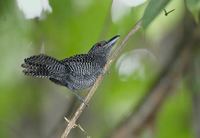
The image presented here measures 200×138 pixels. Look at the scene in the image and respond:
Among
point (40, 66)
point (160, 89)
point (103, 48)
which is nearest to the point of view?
point (40, 66)

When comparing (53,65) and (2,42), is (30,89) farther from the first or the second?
(53,65)

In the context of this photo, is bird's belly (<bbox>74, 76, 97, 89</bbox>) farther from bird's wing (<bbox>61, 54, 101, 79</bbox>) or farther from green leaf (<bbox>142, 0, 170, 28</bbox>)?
green leaf (<bbox>142, 0, 170, 28</bbox>)

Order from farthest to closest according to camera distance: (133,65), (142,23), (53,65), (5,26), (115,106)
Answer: (115,106) → (133,65) → (5,26) → (142,23) → (53,65)

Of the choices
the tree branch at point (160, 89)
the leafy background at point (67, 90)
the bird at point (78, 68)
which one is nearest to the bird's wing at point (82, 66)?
the bird at point (78, 68)

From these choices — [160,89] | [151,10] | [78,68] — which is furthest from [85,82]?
[160,89]

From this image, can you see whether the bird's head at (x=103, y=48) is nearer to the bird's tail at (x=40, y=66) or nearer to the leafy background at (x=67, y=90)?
the bird's tail at (x=40, y=66)

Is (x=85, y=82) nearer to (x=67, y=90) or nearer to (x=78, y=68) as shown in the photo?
(x=78, y=68)

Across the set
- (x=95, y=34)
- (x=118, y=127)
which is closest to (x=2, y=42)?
(x=95, y=34)
